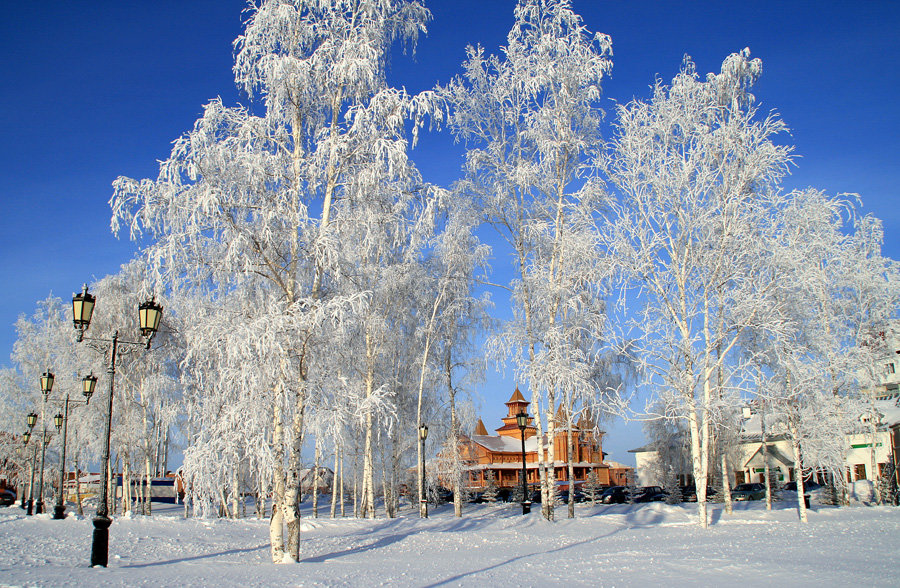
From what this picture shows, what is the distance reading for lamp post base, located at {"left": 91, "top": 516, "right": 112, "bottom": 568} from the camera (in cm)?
945

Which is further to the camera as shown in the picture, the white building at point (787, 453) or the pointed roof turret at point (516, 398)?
the pointed roof turret at point (516, 398)

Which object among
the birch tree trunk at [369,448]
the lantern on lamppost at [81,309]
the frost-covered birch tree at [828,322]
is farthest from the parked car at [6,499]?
the frost-covered birch tree at [828,322]

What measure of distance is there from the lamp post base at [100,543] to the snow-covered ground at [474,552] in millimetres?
355

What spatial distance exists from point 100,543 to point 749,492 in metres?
36.8

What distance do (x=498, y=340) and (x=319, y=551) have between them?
837 centimetres

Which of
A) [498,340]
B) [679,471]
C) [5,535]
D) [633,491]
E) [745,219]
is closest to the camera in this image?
[5,535]

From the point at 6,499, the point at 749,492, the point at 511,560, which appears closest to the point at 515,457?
the point at 749,492

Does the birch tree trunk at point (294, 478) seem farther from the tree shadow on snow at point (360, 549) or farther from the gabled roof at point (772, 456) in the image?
the gabled roof at point (772, 456)

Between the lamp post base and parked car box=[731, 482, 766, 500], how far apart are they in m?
34.1

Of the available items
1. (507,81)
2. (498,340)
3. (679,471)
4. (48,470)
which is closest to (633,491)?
(679,471)

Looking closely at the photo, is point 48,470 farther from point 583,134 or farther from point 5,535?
point 583,134

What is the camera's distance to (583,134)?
64.5 ft

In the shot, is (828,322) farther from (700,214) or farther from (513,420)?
(513,420)

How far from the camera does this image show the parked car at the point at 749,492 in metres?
34.5
